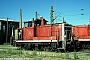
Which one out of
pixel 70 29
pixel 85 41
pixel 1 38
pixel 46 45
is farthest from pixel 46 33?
pixel 1 38

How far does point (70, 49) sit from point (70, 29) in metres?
2.44

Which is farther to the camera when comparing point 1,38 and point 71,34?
point 1,38

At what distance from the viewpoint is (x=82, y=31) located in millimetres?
24109

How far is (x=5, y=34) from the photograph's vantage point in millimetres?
51562

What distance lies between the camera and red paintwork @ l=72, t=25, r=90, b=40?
77.7ft

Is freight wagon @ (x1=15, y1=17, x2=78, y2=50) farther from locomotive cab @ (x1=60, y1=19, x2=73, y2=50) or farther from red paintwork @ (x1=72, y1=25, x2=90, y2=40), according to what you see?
red paintwork @ (x1=72, y1=25, x2=90, y2=40)

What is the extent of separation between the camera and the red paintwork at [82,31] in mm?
23688

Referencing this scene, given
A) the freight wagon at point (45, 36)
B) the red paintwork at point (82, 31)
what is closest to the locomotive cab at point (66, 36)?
the freight wagon at point (45, 36)

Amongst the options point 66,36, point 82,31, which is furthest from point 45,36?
point 82,31

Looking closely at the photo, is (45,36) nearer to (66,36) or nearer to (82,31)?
(66,36)

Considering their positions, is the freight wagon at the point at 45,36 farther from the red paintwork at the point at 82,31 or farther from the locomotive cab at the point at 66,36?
the red paintwork at the point at 82,31

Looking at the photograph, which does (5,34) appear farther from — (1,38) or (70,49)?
(70,49)

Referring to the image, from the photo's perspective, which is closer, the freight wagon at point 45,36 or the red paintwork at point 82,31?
the freight wagon at point 45,36

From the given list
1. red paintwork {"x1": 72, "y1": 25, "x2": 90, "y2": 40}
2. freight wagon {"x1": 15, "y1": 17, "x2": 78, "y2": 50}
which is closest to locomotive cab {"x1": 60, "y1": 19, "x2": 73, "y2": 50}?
freight wagon {"x1": 15, "y1": 17, "x2": 78, "y2": 50}
